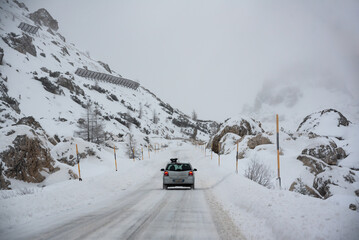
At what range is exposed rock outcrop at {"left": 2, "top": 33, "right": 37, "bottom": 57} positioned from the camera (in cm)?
9444

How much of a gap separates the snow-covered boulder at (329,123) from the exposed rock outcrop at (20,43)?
102976 millimetres

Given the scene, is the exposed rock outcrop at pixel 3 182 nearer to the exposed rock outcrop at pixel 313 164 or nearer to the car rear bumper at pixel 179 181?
the car rear bumper at pixel 179 181

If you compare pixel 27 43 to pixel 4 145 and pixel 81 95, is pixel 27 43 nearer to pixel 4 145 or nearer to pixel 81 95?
pixel 81 95

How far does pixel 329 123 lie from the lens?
34.5 metres

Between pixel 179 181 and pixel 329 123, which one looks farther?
pixel 329 123

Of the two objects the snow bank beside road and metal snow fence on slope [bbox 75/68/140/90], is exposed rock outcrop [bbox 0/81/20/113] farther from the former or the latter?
metal snow fence on slope [bbox 75/68/140/90]

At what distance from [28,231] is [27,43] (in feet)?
382

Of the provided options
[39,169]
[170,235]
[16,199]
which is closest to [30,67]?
[39,169]

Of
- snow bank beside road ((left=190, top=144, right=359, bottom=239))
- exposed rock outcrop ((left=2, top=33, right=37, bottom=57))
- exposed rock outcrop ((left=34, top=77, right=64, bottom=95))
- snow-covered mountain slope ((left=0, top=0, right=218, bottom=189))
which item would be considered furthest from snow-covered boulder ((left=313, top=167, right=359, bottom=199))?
exposed rock outcrop ((left=2, top=33, right=37, bottom=57))

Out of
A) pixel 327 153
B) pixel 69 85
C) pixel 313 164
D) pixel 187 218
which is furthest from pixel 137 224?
pixel 69 85

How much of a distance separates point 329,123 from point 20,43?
110 m

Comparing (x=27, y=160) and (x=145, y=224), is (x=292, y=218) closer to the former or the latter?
(x=145, y=224)

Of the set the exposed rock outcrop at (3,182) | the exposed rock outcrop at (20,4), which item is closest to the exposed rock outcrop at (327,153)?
the exposed rock outcrop at (3,182)

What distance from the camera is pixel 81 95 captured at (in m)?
96.2
